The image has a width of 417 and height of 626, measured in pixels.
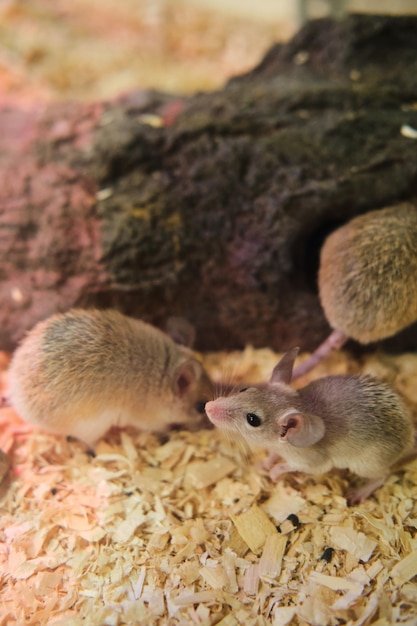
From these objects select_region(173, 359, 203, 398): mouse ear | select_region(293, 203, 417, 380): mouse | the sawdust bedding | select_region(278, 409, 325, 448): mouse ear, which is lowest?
the sawdust bedding

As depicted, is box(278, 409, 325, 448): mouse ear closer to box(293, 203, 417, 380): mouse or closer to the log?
box(293, 203, 417, 380): mouse

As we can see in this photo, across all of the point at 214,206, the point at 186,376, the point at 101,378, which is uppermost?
the point at 214,206

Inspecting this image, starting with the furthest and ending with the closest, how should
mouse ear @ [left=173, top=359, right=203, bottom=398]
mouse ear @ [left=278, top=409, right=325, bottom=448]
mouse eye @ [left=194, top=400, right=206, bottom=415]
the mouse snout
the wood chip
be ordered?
mouse eye @ [left=194, top=400, right=206, bottom=415], mouse ear @ [left=173, top=359, right=203, bottom=398], the mouse snout, the wood chip, mouse ear @ [left=278, top=409, right=325, bottom=448]

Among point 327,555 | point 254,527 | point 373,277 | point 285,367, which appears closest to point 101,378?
point 285,367

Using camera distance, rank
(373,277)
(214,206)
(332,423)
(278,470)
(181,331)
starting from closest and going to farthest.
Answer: (332,423), (278,470), (373,277), (214,206), (181,331)

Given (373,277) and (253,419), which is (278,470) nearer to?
(253,419)

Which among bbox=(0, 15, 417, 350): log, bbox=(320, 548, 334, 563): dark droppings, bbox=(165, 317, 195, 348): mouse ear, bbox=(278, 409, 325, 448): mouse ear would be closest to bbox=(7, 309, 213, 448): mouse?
bbox=(165, 317, 195, 348): mouse ear

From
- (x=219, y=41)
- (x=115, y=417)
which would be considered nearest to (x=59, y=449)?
(x=115, y=417)

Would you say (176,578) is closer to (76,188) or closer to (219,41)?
(76,188)
